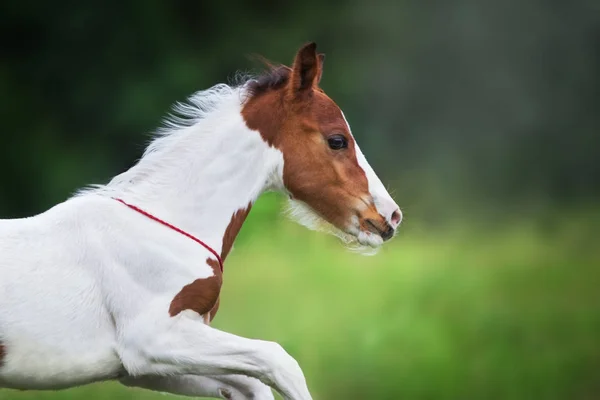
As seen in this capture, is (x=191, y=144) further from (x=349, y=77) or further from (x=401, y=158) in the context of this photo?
(x=349, y=77)

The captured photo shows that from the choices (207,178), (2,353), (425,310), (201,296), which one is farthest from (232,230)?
(425,310)

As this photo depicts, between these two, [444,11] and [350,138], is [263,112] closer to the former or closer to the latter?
[350,138]

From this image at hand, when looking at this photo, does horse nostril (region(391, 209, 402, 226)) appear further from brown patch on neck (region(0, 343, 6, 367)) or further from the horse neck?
brown patch on neck (region(0, 343, 6, 367))

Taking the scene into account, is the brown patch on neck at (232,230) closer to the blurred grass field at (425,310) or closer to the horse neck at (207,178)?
the horse neck at (207,178)

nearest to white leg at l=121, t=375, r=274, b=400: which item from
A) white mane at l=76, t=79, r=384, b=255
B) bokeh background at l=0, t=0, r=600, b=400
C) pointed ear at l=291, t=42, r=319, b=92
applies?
white mane at l=76, t=79, r=384, b=255

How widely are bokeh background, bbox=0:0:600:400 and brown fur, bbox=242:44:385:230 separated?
2512mm

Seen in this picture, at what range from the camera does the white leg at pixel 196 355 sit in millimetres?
3607

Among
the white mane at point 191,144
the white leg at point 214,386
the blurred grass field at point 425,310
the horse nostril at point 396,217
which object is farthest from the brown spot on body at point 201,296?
the blurred grass field at point 425,310

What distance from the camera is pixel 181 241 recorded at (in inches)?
150

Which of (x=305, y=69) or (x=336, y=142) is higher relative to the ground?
(x=305, y=69)

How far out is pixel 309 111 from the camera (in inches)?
158

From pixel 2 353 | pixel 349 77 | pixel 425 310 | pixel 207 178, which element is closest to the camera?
pixel 2 353

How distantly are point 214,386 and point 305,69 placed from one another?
1.27 metres

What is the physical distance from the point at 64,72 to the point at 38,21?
0.73 meters
